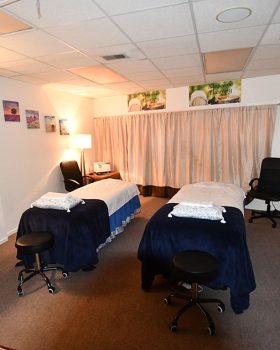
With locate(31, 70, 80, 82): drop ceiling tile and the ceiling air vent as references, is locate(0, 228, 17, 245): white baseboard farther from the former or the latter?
the ceiling air vent

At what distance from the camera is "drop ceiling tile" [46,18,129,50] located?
2.11 m

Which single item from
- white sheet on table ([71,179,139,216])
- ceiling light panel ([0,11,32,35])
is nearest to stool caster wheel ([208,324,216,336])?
white sheet on table ([71,179,139,216])

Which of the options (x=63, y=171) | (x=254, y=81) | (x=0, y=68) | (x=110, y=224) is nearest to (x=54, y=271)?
(x=110, y=224)

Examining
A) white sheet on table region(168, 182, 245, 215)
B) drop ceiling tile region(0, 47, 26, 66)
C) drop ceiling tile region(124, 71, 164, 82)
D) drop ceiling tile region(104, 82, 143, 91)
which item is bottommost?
white sheet on table region(168, 182, 245, 215)

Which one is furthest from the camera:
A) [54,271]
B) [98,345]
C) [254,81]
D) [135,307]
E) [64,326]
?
[254,81]

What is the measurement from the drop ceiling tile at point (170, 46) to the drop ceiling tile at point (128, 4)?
664mm

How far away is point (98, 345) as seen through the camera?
1.75 metres

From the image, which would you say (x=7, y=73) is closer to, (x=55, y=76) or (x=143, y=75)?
(x=55, y=76)

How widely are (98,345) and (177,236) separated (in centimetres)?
103

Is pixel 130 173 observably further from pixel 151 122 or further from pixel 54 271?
pixel 54 271

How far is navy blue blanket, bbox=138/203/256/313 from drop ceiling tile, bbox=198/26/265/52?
178 centimetres

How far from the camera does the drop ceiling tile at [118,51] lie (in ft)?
8.67

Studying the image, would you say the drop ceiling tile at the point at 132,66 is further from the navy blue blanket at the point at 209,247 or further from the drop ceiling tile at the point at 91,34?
the navy blue blanket at the point at 209,247

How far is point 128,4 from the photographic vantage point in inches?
70.6
